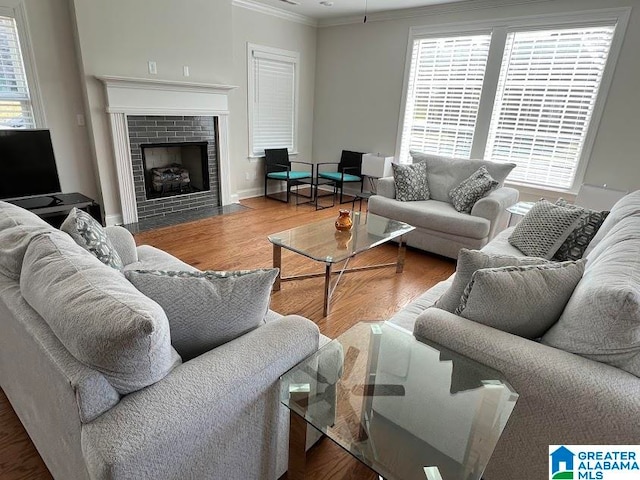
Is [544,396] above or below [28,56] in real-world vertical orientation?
below

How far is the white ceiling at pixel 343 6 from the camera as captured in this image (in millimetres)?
4496

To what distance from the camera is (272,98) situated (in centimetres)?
547

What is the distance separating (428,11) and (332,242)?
366 cm

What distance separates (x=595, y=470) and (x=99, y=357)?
4.51 feet

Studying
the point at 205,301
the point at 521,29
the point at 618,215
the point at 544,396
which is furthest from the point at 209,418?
the point at 521,29

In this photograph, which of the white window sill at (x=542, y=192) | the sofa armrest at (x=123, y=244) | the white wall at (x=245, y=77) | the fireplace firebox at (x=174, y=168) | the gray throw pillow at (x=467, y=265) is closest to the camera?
the gray throw pillow at (x=467, y=265)

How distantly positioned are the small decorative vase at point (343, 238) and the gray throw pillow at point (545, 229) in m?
1.23

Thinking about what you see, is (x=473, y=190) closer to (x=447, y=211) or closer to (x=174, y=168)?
(x=447, y=211)

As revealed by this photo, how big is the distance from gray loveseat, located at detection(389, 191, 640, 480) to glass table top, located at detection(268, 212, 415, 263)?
125cm

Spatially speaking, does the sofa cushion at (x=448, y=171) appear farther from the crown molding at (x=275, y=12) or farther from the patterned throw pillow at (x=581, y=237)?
the crown molding at (x=275, y=12)

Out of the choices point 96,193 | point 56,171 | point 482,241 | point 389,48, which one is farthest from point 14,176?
point 389,48

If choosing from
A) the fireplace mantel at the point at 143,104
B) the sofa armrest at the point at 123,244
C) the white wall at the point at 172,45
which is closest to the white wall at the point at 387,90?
the white wall at the point at 172,45

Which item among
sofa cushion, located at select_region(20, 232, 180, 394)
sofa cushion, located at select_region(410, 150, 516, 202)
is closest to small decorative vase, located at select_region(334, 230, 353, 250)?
sofa cushion, located at select_region(410, 150, 516, 202)

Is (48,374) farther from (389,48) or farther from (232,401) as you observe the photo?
(389,48)
